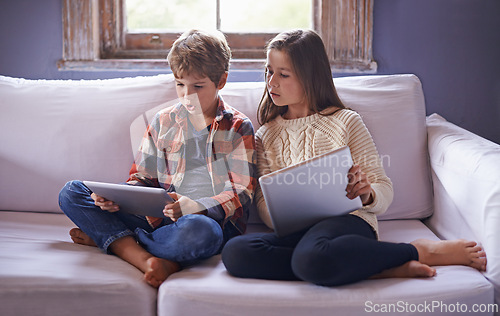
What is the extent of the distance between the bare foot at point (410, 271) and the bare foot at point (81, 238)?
756 mm

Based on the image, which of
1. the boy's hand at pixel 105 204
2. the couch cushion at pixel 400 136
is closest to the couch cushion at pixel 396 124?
the couch cushion at pixel 400 136

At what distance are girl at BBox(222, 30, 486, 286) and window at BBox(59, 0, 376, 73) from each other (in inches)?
21.8

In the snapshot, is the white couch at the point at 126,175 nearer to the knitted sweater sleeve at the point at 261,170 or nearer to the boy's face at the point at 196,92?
the knitted sweater sleeve at the point at 261,170

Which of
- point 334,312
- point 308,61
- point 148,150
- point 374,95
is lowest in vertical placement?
point 334,312

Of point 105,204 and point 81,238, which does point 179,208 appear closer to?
point 105,204

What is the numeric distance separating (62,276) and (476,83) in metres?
1.70

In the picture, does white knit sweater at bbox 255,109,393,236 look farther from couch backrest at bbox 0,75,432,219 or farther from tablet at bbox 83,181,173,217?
tablet at bbox 83,181,173,217

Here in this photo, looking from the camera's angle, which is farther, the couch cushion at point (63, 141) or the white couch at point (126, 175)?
the couch cushion at point (63, 141)

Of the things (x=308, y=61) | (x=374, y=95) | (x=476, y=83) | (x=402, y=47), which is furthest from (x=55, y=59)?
Result: (x=476, y=83)

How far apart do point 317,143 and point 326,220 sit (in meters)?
0.29

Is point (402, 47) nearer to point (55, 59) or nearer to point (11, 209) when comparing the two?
point (55, 59)

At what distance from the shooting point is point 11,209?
5.22 feet

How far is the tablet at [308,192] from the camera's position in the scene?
1072 millimetres

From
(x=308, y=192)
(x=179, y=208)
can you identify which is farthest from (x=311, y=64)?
(x=179, y=208)
